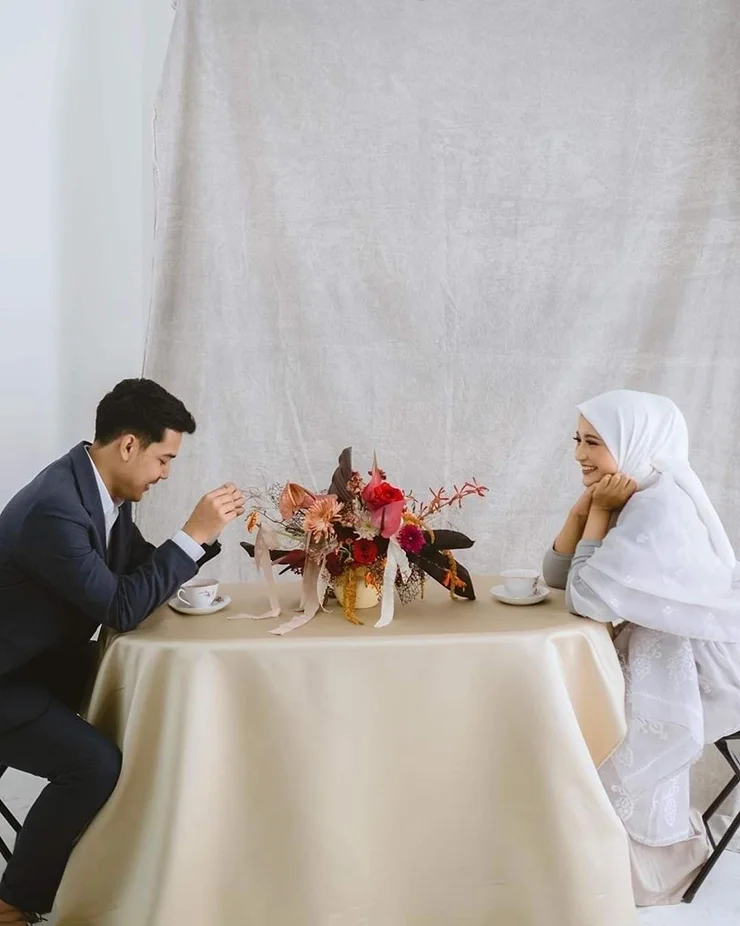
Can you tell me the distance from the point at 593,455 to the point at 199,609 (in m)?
1.00

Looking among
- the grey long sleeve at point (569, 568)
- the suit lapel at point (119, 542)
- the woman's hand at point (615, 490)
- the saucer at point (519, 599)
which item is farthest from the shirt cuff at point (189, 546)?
the woman's hand at point (615, 490)

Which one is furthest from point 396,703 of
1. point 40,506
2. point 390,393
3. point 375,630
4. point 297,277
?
point 297,277

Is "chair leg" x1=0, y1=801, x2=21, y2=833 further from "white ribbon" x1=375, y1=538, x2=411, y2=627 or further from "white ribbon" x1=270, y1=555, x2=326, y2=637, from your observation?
"white ribbon" x1=375, y1=538, x2=411, y2=627

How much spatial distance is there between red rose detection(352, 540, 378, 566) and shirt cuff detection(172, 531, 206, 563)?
1.08 ft

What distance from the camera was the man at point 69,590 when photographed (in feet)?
6.21

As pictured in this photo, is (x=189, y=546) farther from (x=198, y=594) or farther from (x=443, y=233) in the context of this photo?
(x=443, y=233)

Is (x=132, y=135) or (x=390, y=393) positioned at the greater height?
(x=132, y=135)

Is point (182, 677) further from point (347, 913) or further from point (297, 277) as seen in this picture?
point (297, 277)

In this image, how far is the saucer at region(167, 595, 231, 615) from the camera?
213 centimetres

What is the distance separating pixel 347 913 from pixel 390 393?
1.72m

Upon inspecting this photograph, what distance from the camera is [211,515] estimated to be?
206cm

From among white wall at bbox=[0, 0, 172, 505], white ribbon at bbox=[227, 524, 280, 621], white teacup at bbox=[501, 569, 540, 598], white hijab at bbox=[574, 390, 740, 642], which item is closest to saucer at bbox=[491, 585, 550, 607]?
white teacup at bbox=[501, 569, 540, 598]

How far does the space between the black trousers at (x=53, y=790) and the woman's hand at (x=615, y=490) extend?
122cm

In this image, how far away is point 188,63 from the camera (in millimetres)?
3062
